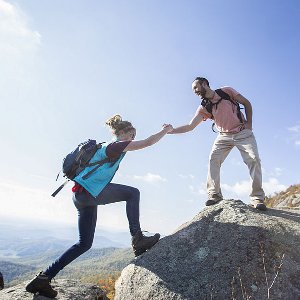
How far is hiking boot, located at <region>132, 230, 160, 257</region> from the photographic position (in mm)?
6926

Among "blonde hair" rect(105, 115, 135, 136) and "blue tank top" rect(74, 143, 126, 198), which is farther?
"blonde hair" rect(105, 115, 135, 136)

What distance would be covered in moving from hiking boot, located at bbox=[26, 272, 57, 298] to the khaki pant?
4193mm

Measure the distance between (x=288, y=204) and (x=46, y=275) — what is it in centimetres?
1618

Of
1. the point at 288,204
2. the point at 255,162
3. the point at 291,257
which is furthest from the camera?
the point at 288,204

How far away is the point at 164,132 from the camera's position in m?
7.23

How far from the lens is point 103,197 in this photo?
6.59m

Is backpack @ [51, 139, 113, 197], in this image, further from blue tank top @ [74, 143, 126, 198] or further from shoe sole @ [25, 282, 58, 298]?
shoe sole @ [25, 282, 58, 298]

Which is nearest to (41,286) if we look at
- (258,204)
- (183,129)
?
(258,204)

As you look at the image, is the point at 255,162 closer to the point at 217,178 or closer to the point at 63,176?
the point at 217,178

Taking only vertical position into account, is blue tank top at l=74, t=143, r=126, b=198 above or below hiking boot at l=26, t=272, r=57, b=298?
above

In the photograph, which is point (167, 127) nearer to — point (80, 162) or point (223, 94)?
point (223, 94)

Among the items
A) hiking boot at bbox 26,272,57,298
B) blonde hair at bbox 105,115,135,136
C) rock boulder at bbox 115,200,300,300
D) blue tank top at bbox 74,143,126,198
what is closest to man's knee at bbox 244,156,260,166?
rock boulder at bbox 115,200,300,300

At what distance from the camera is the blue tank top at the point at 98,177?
636cm

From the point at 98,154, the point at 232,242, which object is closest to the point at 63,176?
the point at 98,154
